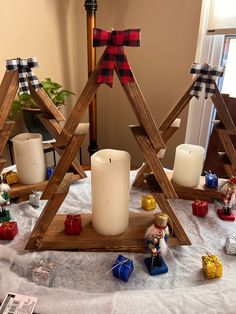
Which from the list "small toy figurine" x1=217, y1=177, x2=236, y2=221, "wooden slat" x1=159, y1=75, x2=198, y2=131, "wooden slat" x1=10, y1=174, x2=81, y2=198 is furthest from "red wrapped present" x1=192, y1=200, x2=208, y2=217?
"wooden slat" x1=10, y1=174, x2=81, y2=198

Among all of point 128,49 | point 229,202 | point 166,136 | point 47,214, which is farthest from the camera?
point 128,49

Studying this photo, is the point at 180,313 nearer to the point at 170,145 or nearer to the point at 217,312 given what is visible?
the point at 217,312

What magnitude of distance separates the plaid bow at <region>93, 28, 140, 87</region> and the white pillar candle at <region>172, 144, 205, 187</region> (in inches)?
14.4

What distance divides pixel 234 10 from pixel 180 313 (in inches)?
38.9

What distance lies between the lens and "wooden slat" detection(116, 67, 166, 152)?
0.54m

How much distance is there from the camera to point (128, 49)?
1.35m

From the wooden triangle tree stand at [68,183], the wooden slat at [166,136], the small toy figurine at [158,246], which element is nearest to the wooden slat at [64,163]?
the wooden triangle tree stand at [68,183]

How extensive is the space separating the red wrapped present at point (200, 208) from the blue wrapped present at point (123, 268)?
0.28 m

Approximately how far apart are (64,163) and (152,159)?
0.64 feet

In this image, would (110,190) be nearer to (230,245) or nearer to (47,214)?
(47,214)

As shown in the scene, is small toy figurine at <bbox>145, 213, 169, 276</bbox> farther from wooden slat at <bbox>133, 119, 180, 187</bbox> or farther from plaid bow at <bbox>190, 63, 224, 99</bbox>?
plaid bow at <bbox>190, 63, 224, 99</bbox>

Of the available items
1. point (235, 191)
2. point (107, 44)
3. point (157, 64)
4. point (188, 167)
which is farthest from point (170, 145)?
point (107, 44)

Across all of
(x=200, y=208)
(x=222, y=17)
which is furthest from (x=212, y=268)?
(x=222, y=17)

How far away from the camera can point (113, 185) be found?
23.0 inches
